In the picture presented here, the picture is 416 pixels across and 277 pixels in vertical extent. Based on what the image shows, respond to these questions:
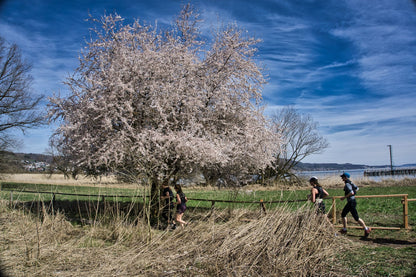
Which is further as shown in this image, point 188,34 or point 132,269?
point 188,34

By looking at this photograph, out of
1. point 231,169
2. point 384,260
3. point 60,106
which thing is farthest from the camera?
point 231,169

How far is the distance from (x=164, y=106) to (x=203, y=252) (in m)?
6.07

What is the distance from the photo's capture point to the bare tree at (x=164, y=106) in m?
10.3

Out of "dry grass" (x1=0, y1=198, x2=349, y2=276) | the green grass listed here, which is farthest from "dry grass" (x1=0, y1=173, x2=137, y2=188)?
"dry grass" (x1=0, y1=198, x2=349, y2=276)

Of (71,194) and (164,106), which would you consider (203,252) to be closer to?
(164,106)

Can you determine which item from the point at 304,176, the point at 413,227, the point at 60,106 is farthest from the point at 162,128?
the point at 304,176

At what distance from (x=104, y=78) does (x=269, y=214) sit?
795cm

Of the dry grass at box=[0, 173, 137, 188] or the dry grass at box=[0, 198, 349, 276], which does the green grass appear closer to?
the dry grass at box=[0, 173, 137, 188]

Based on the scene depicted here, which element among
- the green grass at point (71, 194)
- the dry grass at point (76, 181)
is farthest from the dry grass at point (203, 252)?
the dry grass at point (76, 181)

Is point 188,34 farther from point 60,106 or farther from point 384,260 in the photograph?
point 384,260

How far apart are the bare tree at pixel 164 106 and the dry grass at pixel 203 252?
334 centimetres

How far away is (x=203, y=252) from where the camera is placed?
6.08m

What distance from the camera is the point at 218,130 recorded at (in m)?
12.2

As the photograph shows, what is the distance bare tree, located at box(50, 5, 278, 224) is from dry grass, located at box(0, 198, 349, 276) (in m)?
3.34
